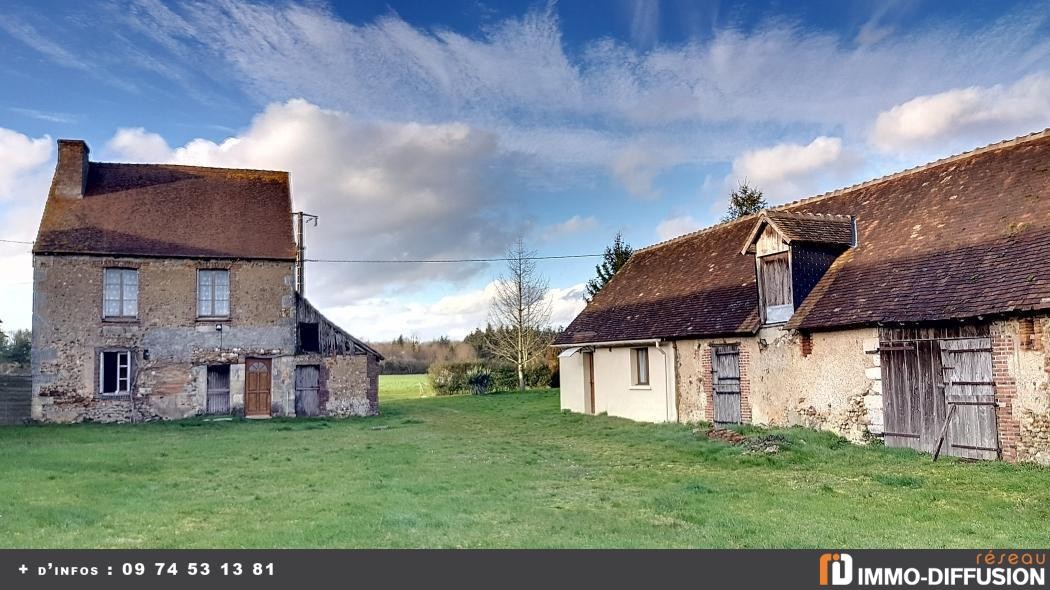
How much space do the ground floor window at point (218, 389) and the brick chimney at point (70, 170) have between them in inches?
299

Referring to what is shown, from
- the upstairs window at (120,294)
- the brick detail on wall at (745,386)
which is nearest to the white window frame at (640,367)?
the brick detail on wall at (745,386)

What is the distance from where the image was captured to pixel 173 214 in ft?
87.0

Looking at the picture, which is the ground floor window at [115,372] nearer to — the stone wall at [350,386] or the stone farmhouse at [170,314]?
the stone farmhouse at [170,314]

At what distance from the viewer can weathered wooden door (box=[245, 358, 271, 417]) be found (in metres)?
25.6

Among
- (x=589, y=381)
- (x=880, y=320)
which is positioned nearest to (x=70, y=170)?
(x=589, y=381)

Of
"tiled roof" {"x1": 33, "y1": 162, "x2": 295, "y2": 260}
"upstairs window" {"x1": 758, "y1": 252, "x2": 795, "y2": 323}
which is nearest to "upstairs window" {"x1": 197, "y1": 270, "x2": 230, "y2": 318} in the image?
"tiled roof" {"x1": 33, "y1": 162, "x2": 295, "y2": 260}

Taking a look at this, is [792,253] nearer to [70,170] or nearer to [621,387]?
[621,387]

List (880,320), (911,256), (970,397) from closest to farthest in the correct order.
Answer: (970,397) < (880,320) < (911,256)

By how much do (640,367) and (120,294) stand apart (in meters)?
16.9

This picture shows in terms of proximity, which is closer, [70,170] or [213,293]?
[213,293]

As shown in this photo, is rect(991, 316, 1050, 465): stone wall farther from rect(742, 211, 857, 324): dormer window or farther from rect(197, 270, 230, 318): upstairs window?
rect(197, 270, 230, 318): upstairs window

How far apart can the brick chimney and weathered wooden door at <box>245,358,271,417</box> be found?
326 inches

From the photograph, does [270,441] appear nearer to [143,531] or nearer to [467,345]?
[143,531]
